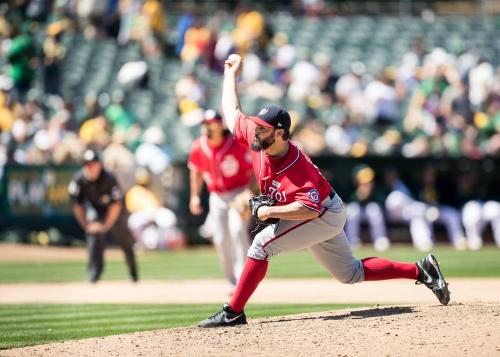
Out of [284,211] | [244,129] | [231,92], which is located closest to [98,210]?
[231,92]

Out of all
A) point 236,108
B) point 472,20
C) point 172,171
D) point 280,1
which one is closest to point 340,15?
point 280,1

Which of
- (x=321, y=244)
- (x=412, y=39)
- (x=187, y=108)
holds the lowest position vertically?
(x=321, y=244)

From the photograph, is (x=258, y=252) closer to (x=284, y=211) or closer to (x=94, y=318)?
(x=284, y=211)

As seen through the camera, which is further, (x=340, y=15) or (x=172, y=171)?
(x=340, y=15)

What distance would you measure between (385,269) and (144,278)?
6.41 m

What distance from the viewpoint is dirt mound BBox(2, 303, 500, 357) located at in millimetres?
6805

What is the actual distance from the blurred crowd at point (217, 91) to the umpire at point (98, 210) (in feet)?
16.7

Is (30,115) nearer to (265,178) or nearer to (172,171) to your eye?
(172,171)

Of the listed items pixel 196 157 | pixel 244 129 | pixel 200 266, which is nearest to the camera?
pixel 244 129

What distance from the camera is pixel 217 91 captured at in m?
21.1

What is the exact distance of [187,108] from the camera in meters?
20.1

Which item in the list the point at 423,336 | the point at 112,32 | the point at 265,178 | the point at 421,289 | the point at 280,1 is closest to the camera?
the point at 423,336

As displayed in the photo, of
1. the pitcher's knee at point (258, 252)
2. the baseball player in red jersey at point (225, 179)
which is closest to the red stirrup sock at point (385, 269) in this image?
the pitcher's knee at point (258, 252)

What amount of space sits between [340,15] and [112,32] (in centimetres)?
557
